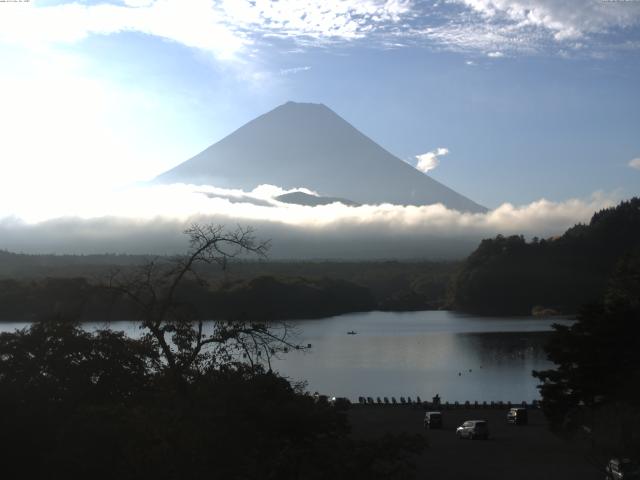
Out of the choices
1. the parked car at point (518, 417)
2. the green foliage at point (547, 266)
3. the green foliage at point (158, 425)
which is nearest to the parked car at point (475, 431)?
the parked car at point (518, 417)

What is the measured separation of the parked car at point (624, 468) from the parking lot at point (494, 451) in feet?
1.26

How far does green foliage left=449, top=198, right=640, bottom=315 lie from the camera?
230 ft

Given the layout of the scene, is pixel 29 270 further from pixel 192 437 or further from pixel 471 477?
pixel 192 437

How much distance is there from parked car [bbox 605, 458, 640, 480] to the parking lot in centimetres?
38

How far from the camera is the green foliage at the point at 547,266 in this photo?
230 ft

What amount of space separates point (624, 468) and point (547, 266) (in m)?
62.9

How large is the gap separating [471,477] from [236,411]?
701 cm

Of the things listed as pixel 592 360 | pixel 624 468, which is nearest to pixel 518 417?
pixel 592 360

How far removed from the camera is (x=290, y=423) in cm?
784

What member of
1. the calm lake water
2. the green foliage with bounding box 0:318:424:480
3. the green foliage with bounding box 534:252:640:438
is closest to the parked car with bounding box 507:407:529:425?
the green foliage with bounding box 534:252:640:438

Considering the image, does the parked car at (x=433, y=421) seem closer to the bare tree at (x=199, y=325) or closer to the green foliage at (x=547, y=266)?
the bare tree at (x=199, y=325)

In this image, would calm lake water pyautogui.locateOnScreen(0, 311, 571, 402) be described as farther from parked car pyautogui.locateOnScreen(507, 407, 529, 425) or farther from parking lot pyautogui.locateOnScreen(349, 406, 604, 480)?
parked car pyautogui.locateOnScreen(507, 407, 529, 425)

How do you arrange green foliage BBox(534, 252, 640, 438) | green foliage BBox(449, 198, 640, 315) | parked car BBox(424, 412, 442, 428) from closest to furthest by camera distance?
green foliage BBox(534, 252, 640, 438), parked car BBox(424, 412, 442, 428), green foliage BBox(449, 198, 640, 315)

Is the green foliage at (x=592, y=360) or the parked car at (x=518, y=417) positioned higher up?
the green foliage at (x=592, y=360)
